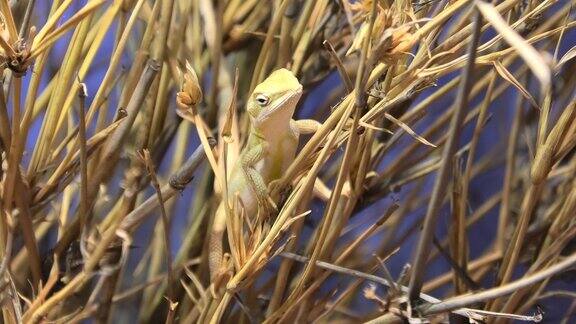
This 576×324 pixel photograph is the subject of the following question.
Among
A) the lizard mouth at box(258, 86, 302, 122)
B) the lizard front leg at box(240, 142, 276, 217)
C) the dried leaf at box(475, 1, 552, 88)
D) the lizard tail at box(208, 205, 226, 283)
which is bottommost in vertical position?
the lizard tail at box(208, 205, 226, 283)

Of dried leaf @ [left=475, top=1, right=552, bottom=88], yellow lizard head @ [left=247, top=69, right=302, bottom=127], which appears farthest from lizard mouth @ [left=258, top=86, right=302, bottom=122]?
dried leaf @ [left=475, top=1, right=552, bottom=88]

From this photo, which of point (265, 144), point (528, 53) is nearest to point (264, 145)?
point (265, 144)

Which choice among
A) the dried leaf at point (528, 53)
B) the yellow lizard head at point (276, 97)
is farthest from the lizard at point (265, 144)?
the dried leaf at point (528, 53)

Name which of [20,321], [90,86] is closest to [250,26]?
[90,86]

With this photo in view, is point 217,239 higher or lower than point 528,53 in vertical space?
lower

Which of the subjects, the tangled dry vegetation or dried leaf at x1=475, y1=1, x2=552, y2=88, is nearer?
dried leaf at x1=475, y1=1, x2=552, y2=88

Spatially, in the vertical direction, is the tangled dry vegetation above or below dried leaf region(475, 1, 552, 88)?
below

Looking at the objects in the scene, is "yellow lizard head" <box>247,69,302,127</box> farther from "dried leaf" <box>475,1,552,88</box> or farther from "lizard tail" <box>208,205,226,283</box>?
"dried leaf" <box>475,1,552,88</box>

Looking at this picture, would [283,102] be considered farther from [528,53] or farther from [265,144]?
[528,53]
